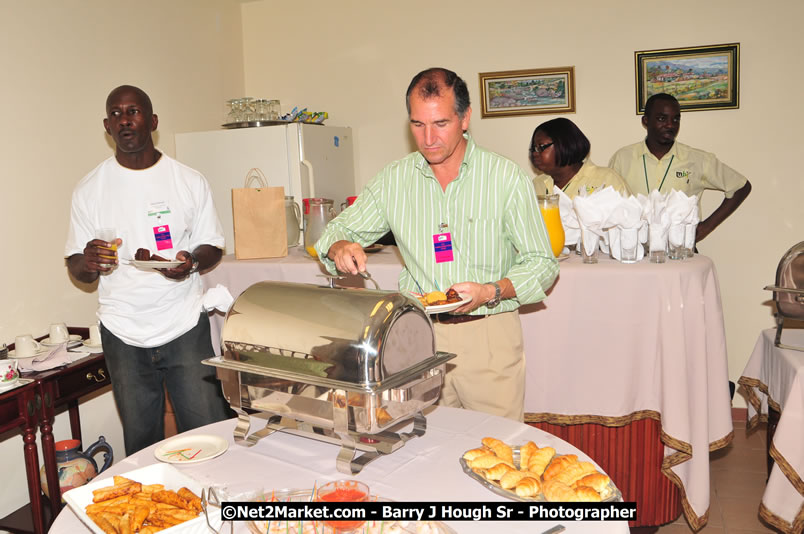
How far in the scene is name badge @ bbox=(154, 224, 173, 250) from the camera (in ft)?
8.71

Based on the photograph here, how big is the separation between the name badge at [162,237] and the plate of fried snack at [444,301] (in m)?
1.20

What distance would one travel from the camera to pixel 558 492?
51.4 inches

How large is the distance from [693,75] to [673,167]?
641mm

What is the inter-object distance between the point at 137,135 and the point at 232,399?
4.49 feet

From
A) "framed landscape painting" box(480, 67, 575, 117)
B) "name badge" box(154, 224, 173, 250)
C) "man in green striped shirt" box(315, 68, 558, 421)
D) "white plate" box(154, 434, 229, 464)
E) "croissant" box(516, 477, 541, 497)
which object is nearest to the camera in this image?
"croissant" box(516, 477, 541, 497)

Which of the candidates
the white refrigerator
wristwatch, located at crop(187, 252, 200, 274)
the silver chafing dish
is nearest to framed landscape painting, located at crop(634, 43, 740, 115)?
the white refrigerator

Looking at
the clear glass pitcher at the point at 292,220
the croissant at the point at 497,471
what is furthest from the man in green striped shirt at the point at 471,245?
the clear glass pitcher at the point at 292,220

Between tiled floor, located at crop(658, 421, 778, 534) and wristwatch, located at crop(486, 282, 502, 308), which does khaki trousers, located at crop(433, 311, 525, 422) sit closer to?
wristwatch, located at crop(486, 282, 502, 308)

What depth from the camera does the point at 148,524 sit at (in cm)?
126

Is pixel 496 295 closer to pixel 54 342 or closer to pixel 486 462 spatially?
pixel 486 462

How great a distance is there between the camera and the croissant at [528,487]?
51.9 inches

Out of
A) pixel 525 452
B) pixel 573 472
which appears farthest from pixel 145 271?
pixel 573 472

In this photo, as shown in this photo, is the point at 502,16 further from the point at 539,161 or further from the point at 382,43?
the point at 539,161

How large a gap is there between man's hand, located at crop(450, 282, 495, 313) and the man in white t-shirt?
3.87 ft
